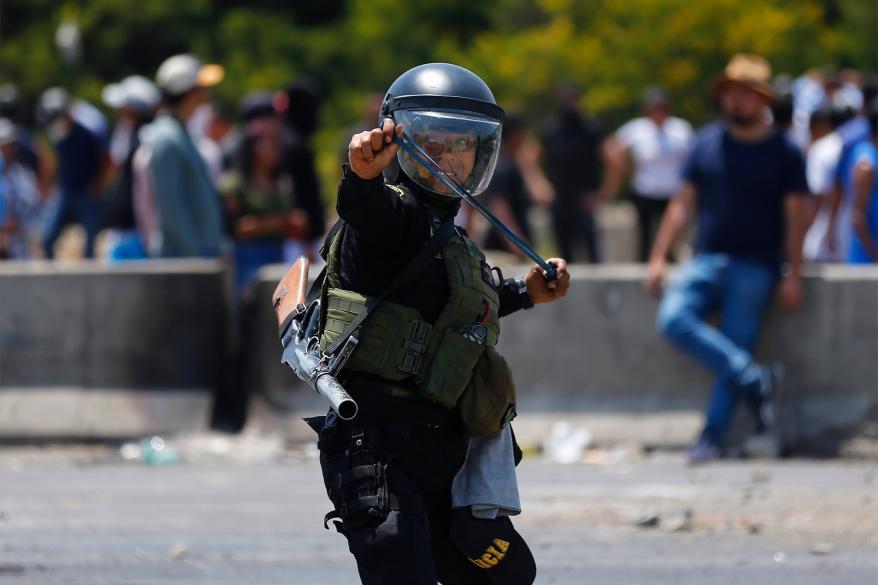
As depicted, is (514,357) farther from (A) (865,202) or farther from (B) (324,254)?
(B) (324,254)

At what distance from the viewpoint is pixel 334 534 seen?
722 cm

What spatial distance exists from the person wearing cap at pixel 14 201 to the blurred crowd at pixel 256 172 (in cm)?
2

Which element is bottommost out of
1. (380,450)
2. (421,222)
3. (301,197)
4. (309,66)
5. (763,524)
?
(309,66)

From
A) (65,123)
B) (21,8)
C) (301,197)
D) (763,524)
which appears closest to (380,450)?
(763,524)

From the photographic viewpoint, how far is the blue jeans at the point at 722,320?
8906mm

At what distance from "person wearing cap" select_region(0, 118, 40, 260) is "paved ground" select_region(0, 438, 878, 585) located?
146 inches

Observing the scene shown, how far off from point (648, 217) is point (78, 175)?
5161mm

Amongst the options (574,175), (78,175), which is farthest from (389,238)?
(574,175)

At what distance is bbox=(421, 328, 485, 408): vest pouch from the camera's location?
433 centimetres

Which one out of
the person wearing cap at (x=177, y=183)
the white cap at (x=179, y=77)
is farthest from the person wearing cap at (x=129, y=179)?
the white cap at (x=179, y=77)

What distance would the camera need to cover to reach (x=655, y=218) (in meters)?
15.5

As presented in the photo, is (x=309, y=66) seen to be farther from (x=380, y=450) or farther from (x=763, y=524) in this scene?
(x=380, y=450)

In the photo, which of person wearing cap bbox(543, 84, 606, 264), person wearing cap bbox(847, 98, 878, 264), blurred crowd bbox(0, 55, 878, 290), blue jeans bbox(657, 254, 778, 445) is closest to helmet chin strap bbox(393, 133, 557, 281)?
blue jeans bbox(657, 254, 778, 445)

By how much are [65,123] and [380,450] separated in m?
10.3
